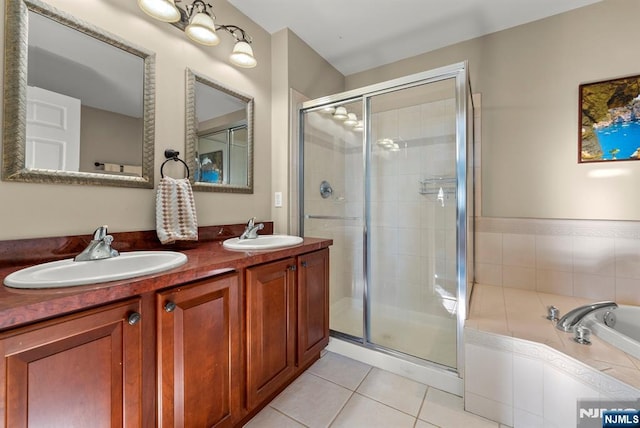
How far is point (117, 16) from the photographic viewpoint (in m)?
1.27

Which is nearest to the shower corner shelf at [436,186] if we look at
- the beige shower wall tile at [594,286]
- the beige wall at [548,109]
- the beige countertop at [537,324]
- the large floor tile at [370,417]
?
the beige wall at [548,109]

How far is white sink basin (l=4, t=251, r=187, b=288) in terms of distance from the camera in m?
0.72

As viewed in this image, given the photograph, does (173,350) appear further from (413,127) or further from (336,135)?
(413,127)

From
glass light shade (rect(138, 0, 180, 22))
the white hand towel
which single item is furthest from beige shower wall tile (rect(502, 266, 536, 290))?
glass light shade (rect(138, 0, 180, 22))

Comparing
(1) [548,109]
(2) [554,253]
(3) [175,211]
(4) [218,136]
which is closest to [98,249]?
(3) [175,211]

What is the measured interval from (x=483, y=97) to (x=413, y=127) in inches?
23.4

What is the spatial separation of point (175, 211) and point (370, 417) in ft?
4.88

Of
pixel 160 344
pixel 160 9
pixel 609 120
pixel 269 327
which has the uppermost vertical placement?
pixel 160 9

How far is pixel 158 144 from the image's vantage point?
1.41 meters

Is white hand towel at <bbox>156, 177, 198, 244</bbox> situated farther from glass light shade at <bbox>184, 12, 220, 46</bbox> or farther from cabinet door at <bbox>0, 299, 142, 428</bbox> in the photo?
glass light shade at <bbox>184, 12, 220, 46</bbox>

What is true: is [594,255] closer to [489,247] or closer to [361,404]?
[489,247]

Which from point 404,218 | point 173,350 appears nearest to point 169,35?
point 173,350

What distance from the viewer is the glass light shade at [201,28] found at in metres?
1.36

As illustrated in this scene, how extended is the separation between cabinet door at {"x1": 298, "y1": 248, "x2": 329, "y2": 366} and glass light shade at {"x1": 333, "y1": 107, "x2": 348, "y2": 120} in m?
1.20
